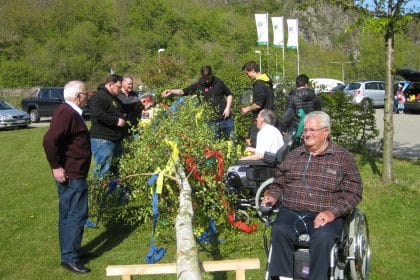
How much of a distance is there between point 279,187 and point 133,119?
3034mm

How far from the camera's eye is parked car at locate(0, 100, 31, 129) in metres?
21.1

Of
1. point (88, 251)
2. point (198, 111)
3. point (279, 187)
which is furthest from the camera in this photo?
point (198, 111)

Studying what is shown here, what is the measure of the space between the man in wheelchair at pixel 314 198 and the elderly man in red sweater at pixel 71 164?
1.89 m

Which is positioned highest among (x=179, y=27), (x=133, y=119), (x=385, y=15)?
(x=179, y=27)

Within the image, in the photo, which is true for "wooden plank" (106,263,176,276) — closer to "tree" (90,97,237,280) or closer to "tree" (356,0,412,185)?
"tree" (90,97,237,280)

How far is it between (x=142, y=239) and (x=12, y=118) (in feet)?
57.5

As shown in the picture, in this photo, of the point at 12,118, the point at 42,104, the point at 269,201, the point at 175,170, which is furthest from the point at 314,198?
the point at 42,104

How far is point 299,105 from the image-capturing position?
7.44 m

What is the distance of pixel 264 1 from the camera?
130m

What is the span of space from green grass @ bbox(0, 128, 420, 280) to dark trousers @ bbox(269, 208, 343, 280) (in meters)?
0.85

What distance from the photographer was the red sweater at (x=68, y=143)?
4.58 metres

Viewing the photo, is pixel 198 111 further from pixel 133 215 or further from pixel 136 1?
pixel 136 1

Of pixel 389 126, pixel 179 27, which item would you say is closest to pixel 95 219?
pixel 389 126

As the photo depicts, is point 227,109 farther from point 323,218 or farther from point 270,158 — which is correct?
point 323,218
